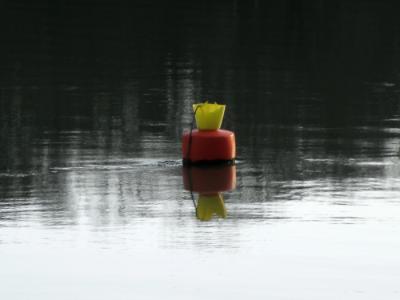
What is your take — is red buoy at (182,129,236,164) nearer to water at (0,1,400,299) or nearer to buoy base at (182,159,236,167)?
buoy base at (182,159,236,167)

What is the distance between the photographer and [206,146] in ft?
63.0

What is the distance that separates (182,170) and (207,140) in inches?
19.5

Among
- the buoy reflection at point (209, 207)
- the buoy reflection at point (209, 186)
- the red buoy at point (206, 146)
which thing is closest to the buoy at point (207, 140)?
the red buoy at point (206, 146)

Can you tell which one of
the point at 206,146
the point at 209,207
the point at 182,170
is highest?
the point at 206,146

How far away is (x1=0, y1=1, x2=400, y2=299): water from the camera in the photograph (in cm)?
1302

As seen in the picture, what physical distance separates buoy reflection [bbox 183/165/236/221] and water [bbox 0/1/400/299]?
4.3 inches

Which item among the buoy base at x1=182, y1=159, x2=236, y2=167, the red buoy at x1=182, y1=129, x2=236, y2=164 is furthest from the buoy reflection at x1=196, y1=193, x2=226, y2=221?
the buoy base at x1=182, y1=159, x2=236, y2=167

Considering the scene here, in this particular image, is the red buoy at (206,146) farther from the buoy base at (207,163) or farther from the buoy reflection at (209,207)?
the buoy reflection at (209,207)

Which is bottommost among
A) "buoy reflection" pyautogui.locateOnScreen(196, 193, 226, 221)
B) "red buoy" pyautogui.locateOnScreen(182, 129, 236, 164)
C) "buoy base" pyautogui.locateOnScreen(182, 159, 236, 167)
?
"buoy reflection" pyautogui.locateOnScreen(196, 193, 226, 221)

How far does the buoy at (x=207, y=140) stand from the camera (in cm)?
1906

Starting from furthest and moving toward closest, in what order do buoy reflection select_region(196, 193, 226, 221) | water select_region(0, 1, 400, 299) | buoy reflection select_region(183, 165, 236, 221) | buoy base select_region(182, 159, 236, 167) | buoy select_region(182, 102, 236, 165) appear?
buoy base select_region(182, 159, 236, 167) < buoy select_region(182, 102, 236, 165) < buoy reflection select_region(183, 165, 236, 221) < buoy reflection select_region(196, 193, 226, 221) < water select_region(0, 1, 400, 299)

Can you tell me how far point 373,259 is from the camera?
13688 mm

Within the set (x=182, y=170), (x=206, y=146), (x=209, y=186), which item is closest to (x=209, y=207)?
(x=209, y=186)

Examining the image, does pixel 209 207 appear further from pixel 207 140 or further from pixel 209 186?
pixel 207 140
